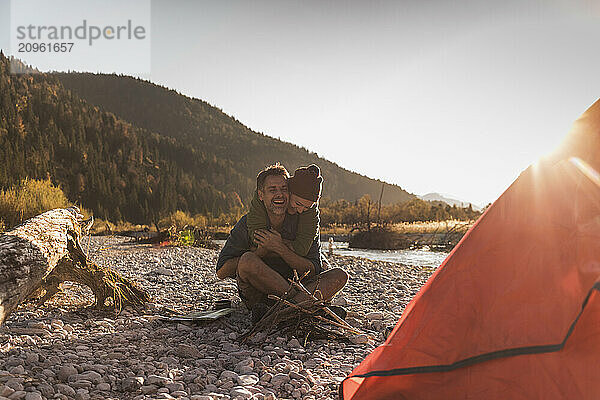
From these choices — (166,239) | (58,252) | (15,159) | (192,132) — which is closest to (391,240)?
(166,239)

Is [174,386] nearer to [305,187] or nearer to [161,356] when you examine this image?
[161,356]

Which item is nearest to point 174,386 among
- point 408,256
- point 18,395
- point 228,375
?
point 228,375

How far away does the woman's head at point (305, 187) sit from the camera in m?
3.44

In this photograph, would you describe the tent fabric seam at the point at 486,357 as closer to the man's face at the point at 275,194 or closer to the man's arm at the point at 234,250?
the man's face at the point at 275,194

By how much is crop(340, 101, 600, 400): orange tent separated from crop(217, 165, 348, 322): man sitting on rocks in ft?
4.88

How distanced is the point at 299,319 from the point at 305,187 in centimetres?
115

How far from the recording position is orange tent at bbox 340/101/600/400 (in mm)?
1798

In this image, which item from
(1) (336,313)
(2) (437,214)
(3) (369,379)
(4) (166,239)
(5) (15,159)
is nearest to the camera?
(3) (369,379)

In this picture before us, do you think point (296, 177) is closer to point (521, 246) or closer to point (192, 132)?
point (521, 246)

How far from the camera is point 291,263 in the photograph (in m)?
3.69

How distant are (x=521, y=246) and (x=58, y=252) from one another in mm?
3608

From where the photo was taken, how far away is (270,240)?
3541 millimetres

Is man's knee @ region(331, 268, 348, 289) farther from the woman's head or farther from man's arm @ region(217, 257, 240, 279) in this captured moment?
man's arm @ region(217, 257, 240, 279)

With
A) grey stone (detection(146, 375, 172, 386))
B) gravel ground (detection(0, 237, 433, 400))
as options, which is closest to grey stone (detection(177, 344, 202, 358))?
gravel ground (detection(0, 237, 433, 400))
